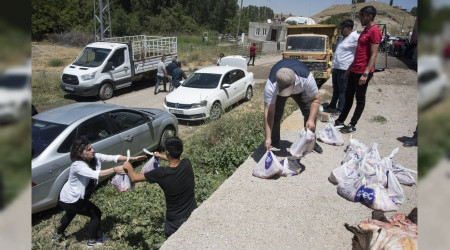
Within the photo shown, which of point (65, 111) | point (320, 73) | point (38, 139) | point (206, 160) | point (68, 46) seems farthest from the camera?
point (68, 46)

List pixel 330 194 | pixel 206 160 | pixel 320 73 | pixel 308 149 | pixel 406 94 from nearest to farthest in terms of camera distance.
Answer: pixel 330 194 < pixel 308 149 < pixel 206 160 < pixel 406 94 < pixel 320 73

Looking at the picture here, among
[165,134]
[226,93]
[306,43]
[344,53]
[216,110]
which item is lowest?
[165,134]

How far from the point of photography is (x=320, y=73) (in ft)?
41.7

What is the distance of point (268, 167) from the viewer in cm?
412

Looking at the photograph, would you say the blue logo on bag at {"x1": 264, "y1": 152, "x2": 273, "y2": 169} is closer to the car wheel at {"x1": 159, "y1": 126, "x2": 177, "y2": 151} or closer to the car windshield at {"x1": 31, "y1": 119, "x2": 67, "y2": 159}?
the car windshield at {"x1": 31, "y1": 119, "x2": 67, "y2": 159}

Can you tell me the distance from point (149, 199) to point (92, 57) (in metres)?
9.78

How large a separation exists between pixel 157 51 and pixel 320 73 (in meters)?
7.90

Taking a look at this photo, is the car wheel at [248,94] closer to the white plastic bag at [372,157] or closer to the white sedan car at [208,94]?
the white sedan car at [208,94]

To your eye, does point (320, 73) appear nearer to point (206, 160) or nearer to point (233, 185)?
point (206, 160)

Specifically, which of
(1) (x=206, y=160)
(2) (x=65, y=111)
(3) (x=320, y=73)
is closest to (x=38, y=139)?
(2) (x=65, y=111)

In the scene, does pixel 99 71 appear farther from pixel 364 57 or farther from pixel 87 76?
pixel 364 57

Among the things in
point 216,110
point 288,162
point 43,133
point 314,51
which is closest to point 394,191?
point 288,162

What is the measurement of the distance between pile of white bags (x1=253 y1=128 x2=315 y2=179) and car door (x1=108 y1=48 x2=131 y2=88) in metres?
10.2

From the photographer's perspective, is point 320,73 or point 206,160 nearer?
point 206,160
